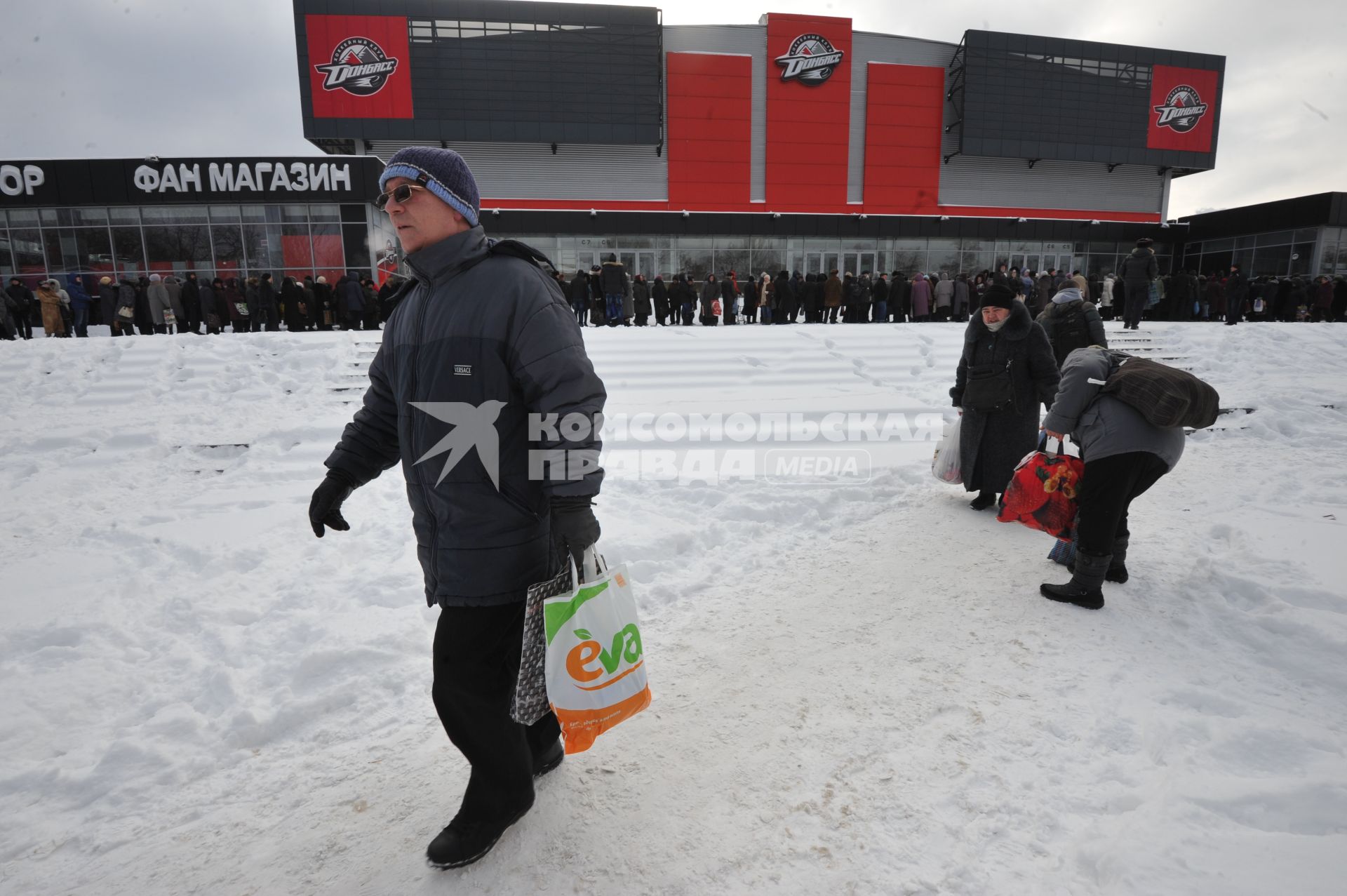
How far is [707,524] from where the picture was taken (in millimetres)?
4848

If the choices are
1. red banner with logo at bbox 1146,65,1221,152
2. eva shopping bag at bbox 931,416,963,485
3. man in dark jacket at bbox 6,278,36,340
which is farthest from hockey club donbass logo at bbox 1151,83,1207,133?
man in dark jacket at bbox 6,278,36,340

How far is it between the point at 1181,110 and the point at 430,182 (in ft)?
144

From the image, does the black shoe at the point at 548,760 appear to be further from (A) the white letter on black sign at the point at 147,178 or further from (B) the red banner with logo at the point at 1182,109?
(B) the red banner with logo at the point at 1182,109

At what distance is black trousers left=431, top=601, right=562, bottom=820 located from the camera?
1994 mm

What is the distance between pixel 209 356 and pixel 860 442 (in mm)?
9048

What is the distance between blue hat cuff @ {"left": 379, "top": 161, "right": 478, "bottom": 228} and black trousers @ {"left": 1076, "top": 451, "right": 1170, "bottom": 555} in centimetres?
332

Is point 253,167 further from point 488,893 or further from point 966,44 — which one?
point 966,44

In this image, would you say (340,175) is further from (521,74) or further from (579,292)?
(521,74)

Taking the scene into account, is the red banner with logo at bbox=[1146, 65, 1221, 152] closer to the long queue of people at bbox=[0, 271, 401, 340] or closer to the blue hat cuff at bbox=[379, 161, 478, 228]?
the long queue of people at bbox=[0, 271, 401, 340]

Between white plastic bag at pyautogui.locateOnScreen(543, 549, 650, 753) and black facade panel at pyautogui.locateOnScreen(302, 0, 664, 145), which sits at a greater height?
black facade panel at pyautogui.locateOnScreen(302, 0, 664, 145)

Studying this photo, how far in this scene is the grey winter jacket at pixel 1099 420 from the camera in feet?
11.3

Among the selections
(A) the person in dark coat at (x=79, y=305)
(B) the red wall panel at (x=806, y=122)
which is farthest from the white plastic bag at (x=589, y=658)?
(B) the red wall panel at (x=806, y=122)

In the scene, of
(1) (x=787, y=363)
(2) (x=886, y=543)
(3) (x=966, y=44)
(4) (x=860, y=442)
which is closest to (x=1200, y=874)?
(2) (x=886, y=543)

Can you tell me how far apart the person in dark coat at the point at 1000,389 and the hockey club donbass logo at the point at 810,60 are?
1186 inches
